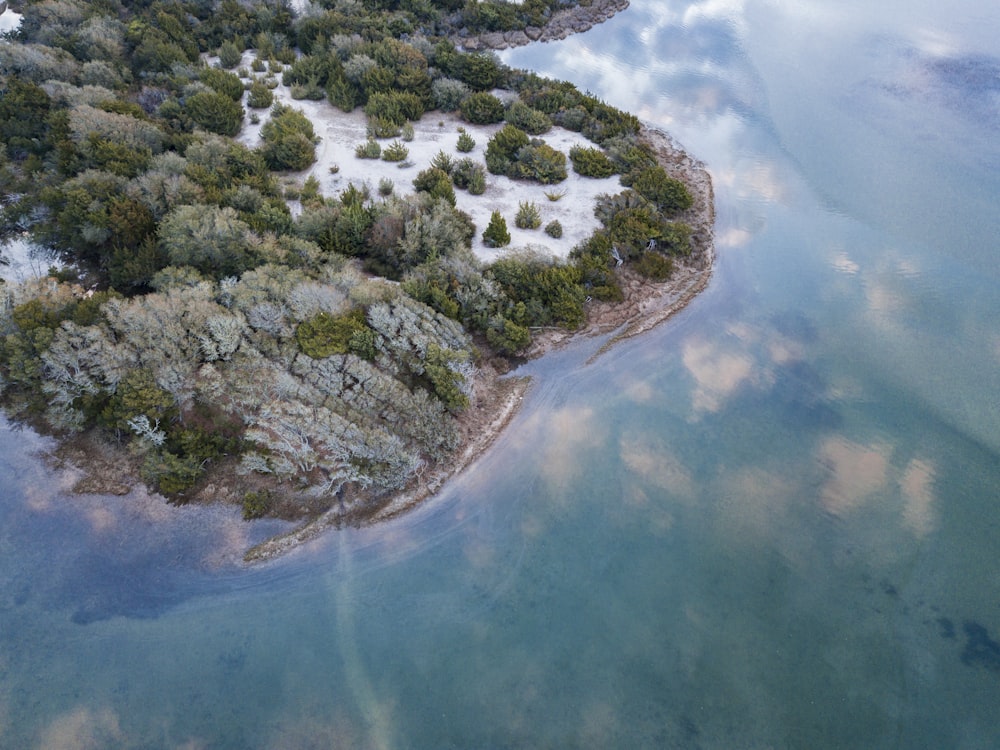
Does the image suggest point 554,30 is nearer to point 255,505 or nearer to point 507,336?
point 507,336

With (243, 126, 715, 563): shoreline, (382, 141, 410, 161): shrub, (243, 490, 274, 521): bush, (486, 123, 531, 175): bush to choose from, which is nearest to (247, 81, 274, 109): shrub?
(382, 141, 410, 161): shrub

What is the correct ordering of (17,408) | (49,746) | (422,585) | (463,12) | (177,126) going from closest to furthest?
(49,746)
(422,585)
(17,408)
(177,126)
(463,12)

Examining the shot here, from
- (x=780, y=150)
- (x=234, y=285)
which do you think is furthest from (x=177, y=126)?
(x=780, y=150)

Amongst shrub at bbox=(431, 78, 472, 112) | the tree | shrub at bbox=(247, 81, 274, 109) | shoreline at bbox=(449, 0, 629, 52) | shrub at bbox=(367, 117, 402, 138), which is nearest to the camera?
the tree

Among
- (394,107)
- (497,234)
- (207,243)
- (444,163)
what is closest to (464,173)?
(444,163)

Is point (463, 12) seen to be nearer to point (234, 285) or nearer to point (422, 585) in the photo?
point (234, 285)

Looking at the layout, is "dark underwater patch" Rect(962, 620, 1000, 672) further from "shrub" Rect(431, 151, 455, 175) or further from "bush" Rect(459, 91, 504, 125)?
"bush" Rect(459, 91, 504, 125)

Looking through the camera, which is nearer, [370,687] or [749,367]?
[370,687]
